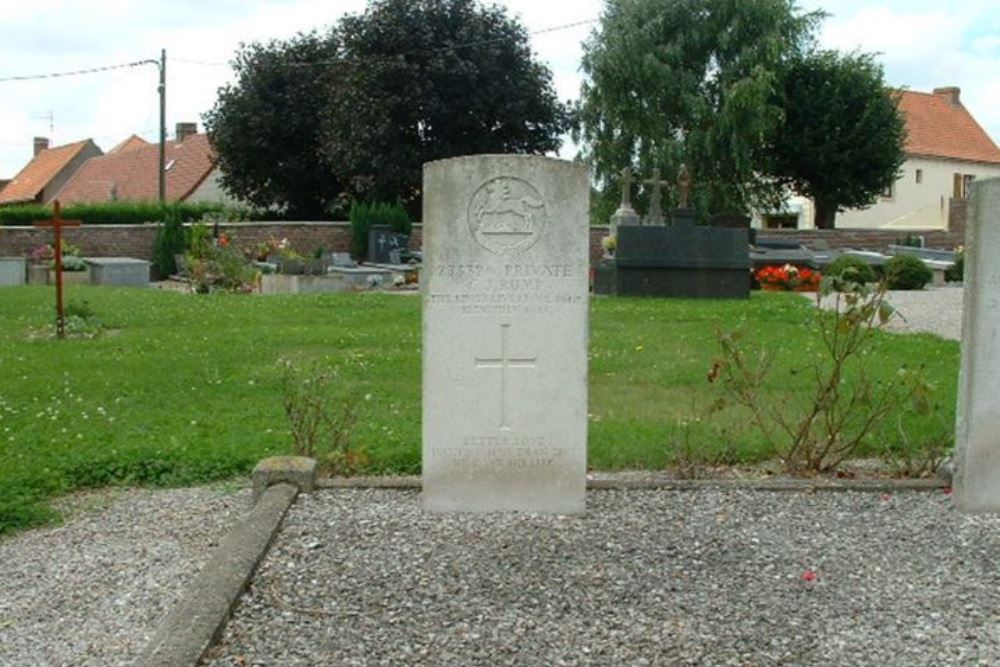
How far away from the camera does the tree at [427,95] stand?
35.8 m

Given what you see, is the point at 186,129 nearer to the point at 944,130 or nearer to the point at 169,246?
the point at 169,246

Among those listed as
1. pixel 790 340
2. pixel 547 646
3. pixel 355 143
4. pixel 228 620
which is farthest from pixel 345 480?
pixel 355 143

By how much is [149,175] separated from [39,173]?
1610 cm

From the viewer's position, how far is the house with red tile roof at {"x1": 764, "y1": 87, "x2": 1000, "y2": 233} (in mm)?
52938

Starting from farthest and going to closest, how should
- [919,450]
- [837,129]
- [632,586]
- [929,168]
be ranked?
[929,168]
[837,129]
[919,450]
[632,586]

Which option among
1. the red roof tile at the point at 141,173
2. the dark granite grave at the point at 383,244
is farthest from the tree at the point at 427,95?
the red roof tile at the point at 141,173

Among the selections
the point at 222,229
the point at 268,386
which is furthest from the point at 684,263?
the point at 222,229

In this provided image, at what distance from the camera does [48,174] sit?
67.2 m

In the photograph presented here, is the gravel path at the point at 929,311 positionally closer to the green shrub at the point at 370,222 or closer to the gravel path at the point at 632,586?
the gravel path at the point at 632,586

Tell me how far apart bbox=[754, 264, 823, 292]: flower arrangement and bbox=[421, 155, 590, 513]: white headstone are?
1876cm

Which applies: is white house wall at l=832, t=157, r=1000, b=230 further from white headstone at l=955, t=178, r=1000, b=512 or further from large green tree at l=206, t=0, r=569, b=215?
white headstone at l=955, t=178, r=1000, b=512

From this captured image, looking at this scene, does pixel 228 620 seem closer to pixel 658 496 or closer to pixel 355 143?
pixel 658 496

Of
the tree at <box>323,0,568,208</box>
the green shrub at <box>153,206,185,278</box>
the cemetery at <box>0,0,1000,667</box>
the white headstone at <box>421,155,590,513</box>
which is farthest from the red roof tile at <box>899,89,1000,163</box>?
the white headstone at <box>421,155,590,513</box>

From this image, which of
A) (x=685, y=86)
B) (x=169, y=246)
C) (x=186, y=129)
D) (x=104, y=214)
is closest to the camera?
(x=169, y=246)
